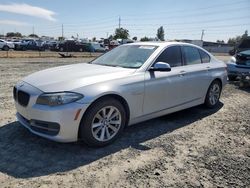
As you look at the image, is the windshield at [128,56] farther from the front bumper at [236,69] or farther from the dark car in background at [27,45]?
the dark car in background at [27,45]

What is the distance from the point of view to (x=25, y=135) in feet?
15.5

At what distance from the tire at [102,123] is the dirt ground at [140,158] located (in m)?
0.15

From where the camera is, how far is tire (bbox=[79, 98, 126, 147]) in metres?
4.10

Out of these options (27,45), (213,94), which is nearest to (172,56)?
(213,94)

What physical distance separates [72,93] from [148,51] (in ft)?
6.28

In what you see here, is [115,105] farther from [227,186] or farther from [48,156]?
[227,186]

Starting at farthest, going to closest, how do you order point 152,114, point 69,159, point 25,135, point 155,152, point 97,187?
point 152,114
point 25,135
point 155,152
point 69,159
point 97,187

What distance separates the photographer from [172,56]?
18.4ft

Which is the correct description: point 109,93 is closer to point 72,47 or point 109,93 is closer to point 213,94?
point 213,94

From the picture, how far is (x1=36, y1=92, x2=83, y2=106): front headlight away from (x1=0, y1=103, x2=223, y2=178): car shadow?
74cm

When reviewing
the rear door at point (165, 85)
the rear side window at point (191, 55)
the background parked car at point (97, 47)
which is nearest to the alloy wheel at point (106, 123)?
the rear door at point (165, 85)

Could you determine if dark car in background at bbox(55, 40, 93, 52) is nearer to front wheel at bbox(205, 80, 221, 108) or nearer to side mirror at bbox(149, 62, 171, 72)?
front wheel at bbox(205, 80, 221, 108)

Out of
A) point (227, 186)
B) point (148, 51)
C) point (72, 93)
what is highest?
point (148, 51)

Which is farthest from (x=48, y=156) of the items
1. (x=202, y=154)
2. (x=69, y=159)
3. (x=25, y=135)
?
(x=202, y=154)
